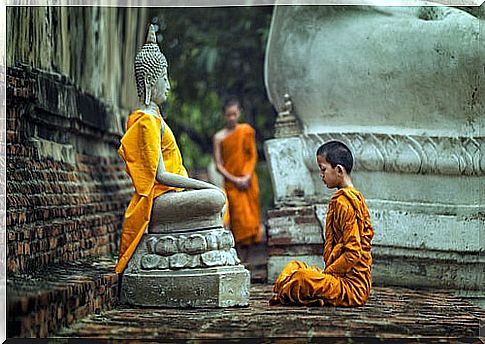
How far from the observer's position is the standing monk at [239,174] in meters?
8.55

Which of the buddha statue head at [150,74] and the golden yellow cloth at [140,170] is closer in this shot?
the golden yellow cloth at [140,170]

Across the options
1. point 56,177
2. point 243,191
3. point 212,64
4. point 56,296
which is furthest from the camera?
point 212,64

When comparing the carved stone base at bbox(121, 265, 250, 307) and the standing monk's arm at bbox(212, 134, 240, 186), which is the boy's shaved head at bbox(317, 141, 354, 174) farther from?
the standing monk's arm at bbox(212, 134, 240, 186)

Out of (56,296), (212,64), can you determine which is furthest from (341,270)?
(212,64)

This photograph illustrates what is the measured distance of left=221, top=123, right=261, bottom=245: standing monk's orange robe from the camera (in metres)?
8.55

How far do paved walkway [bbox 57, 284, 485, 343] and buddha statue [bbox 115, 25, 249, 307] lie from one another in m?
0.10

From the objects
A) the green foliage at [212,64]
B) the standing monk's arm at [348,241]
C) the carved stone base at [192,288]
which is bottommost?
the carved stone base at [192,288]

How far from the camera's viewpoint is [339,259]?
514cm

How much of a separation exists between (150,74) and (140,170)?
0.57 m

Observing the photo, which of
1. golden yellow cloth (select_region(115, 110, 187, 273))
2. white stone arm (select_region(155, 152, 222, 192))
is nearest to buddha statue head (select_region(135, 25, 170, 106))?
golden yellow cloth (select_region(115, 110, 187, 273))

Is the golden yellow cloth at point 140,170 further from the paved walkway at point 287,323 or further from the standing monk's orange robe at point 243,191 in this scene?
the standing monk's orange robe at point 243,191

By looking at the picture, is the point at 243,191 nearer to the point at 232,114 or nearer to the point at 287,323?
the point at 232,114

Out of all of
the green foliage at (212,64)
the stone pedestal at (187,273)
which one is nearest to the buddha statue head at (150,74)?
Result: the stone pedestal at (187,273)

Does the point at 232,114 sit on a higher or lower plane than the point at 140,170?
higher
